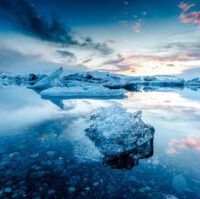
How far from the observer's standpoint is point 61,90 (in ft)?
32.7

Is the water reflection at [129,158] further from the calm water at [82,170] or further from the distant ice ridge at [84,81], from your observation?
the distant ice ridge at [84,81]

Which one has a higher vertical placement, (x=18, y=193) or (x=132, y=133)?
(x=132, y=133)

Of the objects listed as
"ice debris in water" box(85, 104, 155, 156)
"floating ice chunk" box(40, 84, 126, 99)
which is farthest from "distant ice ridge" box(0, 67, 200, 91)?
"ice debris in water" box(85, 104, 155, 156)

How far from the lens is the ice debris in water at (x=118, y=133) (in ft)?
9.18

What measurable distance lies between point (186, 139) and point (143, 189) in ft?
6.52

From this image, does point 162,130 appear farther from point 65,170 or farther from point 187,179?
point 65,170

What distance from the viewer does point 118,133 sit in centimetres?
295

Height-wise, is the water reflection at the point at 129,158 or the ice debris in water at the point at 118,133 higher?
the ice debris in water at the point at 118,133

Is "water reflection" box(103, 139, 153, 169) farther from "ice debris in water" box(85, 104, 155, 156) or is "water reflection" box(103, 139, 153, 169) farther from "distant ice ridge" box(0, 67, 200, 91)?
"distant ice ridge" box(0, 67, 200, 91)

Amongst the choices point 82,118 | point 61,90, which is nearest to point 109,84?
point 61,90

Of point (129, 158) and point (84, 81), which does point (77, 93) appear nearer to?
point (129, 158)

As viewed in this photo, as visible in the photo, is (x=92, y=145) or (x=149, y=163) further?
(x=92, y=145)

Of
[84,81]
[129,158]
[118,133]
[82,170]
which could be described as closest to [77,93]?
[118,133]

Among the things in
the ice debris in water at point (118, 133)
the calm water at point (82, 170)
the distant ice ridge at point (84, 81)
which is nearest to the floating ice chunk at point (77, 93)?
the distant ice ridge at point (84, 81)
